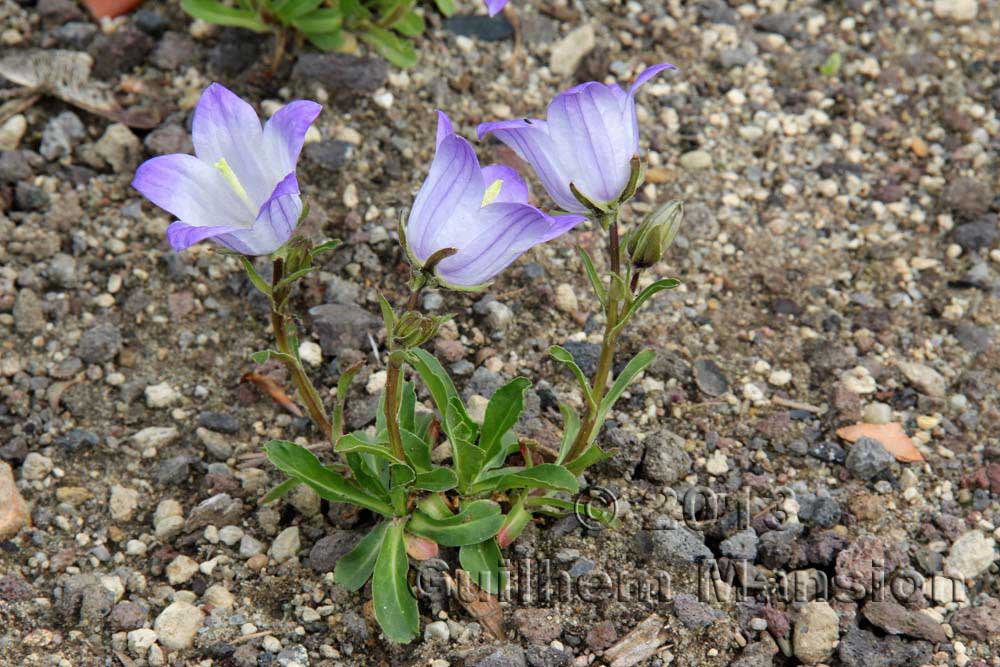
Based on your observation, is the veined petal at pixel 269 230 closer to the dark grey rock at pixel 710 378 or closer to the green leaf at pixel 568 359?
the green leaf at pixel 568 359

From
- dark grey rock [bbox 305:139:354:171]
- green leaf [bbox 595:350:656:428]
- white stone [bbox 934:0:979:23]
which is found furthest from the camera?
white stone [bbox 934:0:979:23]

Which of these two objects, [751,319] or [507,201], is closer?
[507,201]

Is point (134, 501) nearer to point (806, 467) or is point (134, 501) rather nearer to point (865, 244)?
point (806, 467)

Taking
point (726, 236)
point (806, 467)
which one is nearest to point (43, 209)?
point (726, 236)

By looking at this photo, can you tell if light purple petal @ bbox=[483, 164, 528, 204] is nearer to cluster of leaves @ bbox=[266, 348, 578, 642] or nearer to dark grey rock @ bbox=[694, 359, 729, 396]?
cluster of leaves @ bbox=[266, 348, 578, 642]

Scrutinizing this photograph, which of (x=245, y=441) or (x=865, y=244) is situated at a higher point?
(x=865, y=244)

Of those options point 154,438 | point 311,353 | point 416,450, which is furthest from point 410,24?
point 416,450

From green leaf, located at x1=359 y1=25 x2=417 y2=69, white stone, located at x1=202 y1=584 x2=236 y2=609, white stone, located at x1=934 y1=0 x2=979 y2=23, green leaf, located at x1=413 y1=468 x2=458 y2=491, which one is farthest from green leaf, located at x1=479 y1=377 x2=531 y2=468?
white stone, located at x1=934 y1=0 x2=979 y2=23

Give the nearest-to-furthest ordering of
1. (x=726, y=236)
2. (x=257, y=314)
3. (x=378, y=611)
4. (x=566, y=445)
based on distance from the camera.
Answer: (x=378, y=611) → (x=566, y=445) → (x=257, y=314) → (x=726, y=236)
